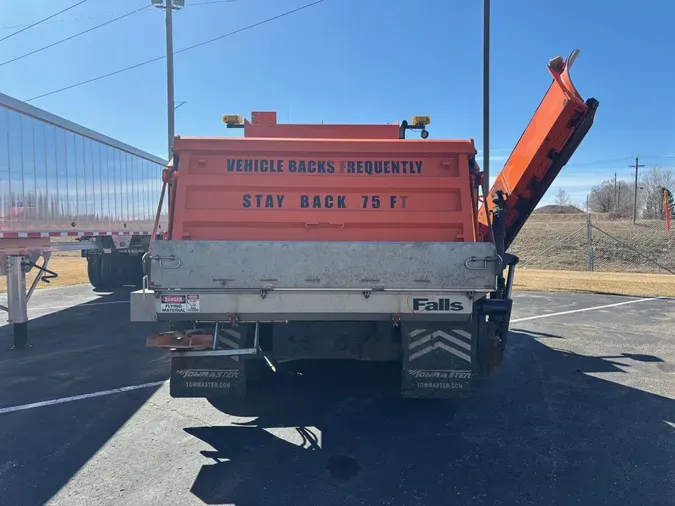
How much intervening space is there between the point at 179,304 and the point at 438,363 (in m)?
2.23


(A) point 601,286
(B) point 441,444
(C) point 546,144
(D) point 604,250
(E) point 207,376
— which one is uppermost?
(C) point 546,144

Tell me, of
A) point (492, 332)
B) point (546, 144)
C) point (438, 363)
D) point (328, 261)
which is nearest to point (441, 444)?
point (438, 363)

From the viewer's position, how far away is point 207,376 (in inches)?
157

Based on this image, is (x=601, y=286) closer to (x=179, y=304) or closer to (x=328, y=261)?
(x=328, y=261)

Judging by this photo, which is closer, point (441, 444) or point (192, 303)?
point (192, 303)

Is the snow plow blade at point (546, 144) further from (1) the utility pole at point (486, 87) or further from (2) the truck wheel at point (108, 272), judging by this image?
(2) the truck wheel at point (108, 272)

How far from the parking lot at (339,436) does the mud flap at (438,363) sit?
0.48 metres

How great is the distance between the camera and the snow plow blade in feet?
15.2

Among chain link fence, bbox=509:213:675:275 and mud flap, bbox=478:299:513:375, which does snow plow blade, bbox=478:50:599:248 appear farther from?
chain link fence, bbox=509:213:675:275

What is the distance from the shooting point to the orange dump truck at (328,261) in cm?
376

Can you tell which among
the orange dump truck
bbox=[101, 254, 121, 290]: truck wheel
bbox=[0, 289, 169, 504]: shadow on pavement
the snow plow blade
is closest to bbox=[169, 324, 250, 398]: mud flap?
the orange dump truck

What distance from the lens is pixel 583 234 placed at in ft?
98.4

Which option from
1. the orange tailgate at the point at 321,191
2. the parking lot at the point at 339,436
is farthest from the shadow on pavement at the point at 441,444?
the orange tailgate at the point at 321,191

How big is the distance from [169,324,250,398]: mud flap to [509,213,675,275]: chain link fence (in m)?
23.4
